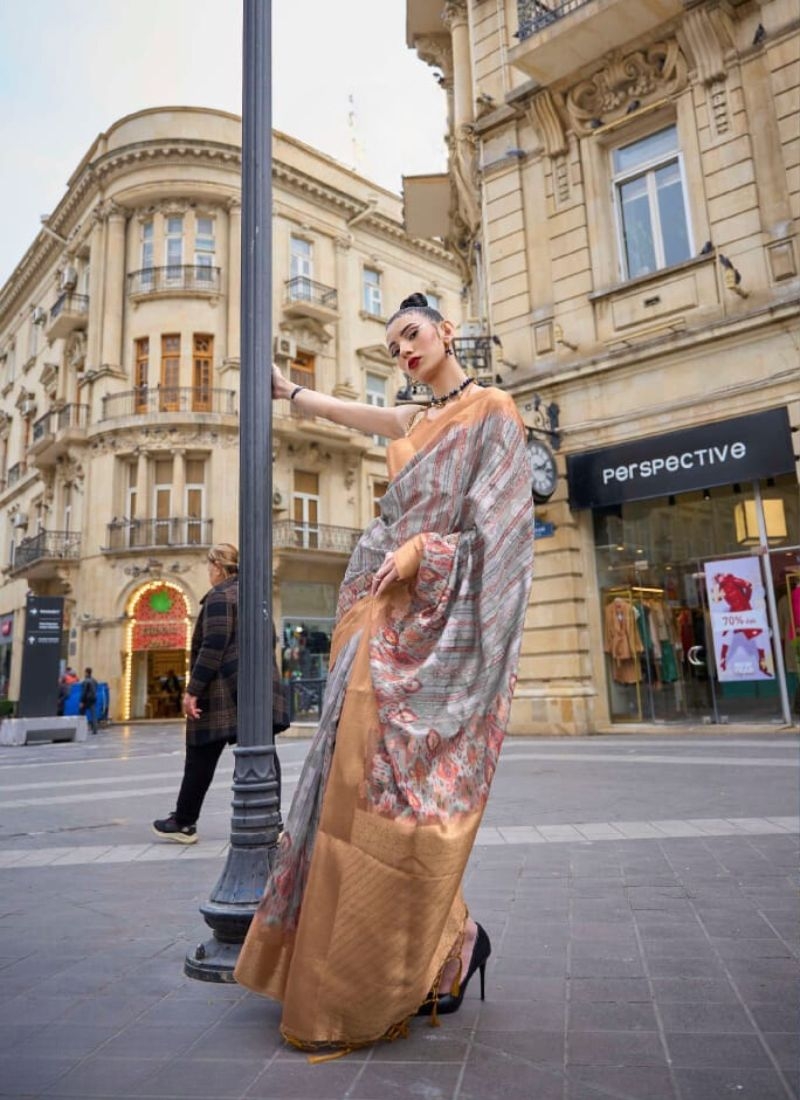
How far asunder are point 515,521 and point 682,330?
35.5ft

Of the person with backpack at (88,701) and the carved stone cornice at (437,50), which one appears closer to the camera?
the carved stone cornice at (437,50)

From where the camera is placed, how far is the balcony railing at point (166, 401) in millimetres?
28016

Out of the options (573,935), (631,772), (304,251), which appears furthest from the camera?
(304,251)

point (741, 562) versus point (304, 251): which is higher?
point (304, 251)

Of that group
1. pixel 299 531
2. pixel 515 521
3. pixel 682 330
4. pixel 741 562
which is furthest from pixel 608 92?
pixel 299 531

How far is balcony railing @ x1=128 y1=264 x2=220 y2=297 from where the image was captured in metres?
28.5

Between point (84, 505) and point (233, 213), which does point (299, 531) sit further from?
point (233, 213)

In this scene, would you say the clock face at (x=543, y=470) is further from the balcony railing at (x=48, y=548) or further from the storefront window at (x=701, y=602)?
the balcony railing at (x=48, y=548)

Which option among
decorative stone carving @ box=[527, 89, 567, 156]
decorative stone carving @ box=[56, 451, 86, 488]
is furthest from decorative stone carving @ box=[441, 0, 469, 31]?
decorative stone carving @ box=[56, 451, 86, 488]

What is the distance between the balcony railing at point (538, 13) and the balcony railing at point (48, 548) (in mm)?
21625

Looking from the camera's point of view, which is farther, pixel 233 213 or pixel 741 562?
pixel 233 213

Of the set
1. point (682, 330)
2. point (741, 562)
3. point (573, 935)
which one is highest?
point (682, 330)

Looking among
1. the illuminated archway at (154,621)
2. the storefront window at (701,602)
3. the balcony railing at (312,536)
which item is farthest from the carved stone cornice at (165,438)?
the storefront window at (701,602)

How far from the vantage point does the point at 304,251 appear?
103 feet
